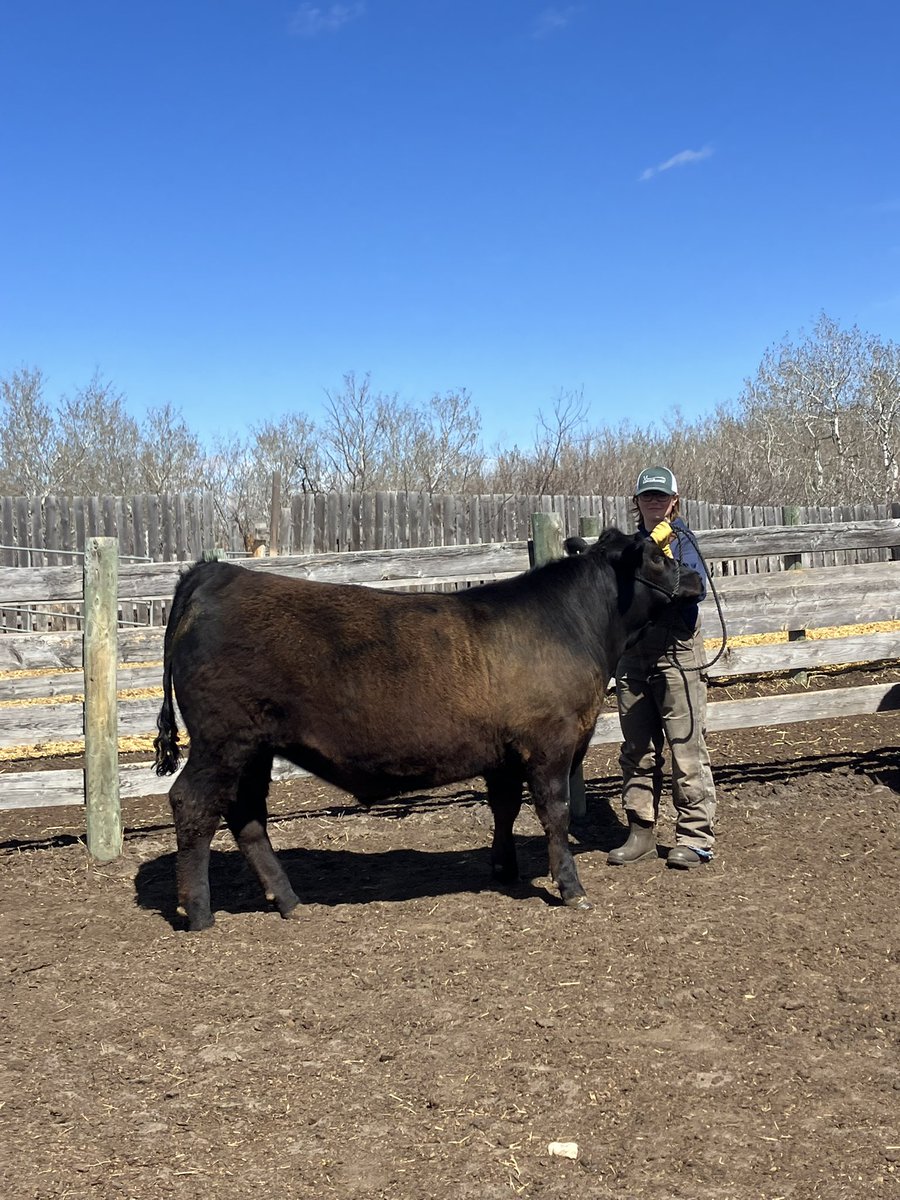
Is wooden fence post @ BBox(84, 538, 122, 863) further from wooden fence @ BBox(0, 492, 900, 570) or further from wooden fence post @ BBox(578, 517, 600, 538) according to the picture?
wooden fence @ BBox(0, 492, 900, 570)

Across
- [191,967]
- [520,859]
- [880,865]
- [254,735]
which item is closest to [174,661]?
[254,735]

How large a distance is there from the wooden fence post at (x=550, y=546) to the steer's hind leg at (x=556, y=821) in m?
1.66

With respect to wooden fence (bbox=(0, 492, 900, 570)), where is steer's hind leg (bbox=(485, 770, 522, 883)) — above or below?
below

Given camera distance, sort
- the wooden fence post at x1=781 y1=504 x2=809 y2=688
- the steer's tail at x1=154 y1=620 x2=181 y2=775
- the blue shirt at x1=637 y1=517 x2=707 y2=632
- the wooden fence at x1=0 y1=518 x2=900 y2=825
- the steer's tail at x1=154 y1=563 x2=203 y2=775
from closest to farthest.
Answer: the steer's tail at x1=154 y1=563 x2=203 y2=775 < the steer's tail at x1=154 y1=620 x2=181 y2=775 < the blue shirt at x1=637 y1=517 x2=707 y2=632 < the wooden fence at x1=0 y1=518 x2=900 y2=825 < the wooden fence post at x1=781 y1=504 x2=809 y2=688

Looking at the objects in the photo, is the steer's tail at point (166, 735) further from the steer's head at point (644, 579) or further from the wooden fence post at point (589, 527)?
the wooden fence post at point (589, 527)

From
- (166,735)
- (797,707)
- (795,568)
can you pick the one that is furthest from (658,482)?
(795,568)

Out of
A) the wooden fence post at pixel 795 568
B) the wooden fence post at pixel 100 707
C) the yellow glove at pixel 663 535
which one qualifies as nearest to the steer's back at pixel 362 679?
the yellow glove at pixel 663 535

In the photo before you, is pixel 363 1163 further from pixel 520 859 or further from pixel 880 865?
pixel 880 865

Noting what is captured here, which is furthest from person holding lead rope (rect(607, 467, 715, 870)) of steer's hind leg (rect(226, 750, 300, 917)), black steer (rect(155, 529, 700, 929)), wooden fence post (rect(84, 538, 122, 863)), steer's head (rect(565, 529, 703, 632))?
wooden fence post (rect(84, 538, 122, 863))

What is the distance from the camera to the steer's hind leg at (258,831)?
5.41 metres

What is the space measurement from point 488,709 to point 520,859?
1.49 metres

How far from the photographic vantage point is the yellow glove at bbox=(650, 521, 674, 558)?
5727 millimetres

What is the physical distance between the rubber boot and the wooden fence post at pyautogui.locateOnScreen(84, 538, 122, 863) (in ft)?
10.1

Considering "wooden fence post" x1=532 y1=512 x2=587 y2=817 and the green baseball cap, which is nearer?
the green baseball cap
